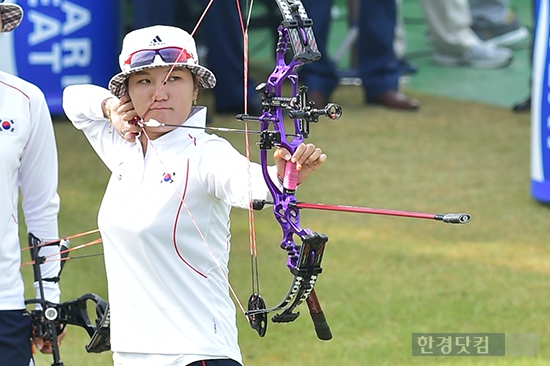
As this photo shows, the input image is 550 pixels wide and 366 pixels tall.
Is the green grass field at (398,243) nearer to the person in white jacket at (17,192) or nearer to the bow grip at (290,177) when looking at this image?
the person in white jacket at (17,192)

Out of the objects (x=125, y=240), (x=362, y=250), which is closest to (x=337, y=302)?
(x=362, y=250)

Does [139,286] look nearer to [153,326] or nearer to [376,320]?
[153,326]

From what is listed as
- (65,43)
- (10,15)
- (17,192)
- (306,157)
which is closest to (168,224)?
(306,157)

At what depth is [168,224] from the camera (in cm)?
233

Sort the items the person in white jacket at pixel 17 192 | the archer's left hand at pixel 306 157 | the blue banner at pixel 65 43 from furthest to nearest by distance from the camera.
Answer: the blue banner at pixel 65 43 → the person in white jacket at pixel 17 192 → the archer's left hand at pixel 306 157

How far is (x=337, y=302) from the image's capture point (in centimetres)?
470

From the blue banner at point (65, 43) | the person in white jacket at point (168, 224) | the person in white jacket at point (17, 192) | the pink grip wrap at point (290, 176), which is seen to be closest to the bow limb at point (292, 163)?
the pink grip wrap at point (290, 176)

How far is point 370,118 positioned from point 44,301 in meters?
5.68

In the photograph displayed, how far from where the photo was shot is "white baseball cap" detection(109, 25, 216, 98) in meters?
2.37

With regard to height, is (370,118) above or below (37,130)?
below

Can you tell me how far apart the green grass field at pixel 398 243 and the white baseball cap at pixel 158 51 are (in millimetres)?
1927

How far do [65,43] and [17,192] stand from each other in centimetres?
502

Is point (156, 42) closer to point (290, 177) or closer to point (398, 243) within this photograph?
point (290, 177)

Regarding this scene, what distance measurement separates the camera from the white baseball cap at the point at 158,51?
237 centimetres
